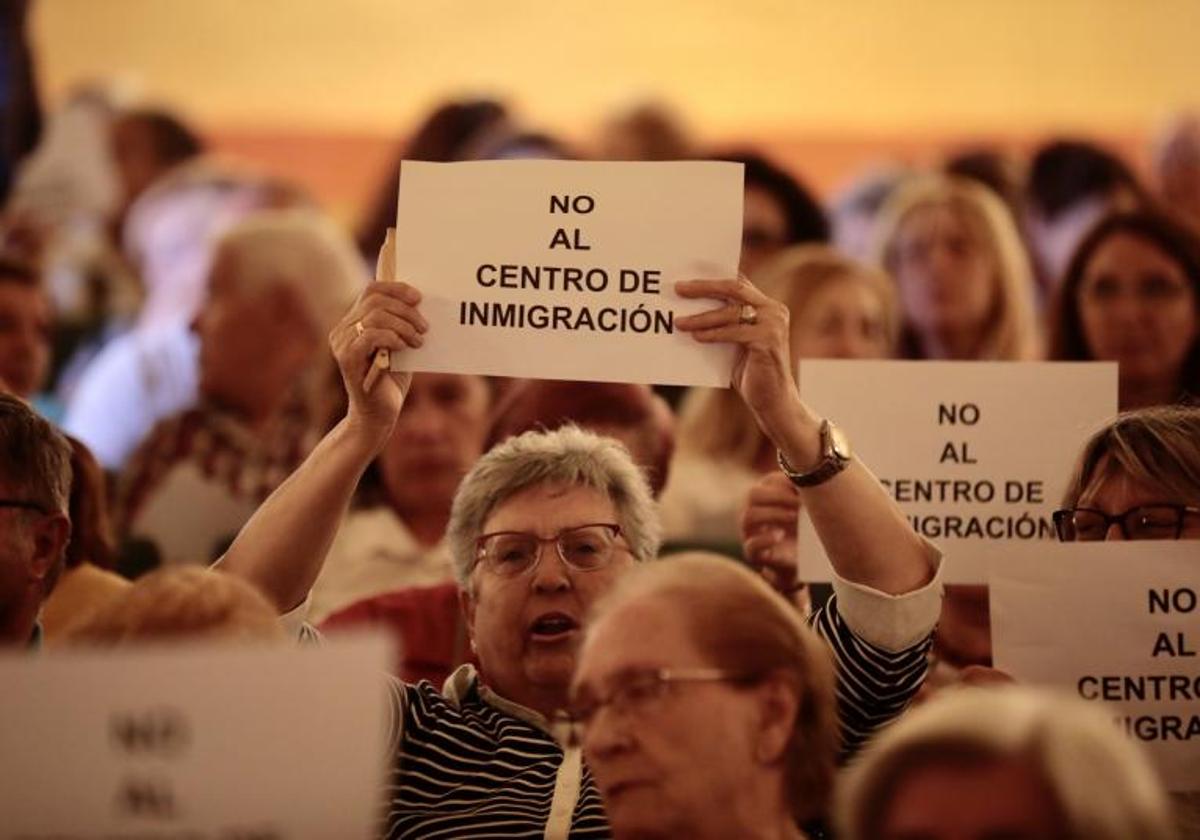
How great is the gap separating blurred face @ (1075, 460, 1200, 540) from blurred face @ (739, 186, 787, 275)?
308cm

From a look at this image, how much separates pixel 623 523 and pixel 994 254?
2.82m

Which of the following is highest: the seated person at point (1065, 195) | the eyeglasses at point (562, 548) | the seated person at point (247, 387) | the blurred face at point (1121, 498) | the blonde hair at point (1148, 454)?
the seated person at point (1065, 195)

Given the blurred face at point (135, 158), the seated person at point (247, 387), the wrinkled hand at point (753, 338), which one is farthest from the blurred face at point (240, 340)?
the blurred face at point (135, 158)

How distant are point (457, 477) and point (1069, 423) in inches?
57.4

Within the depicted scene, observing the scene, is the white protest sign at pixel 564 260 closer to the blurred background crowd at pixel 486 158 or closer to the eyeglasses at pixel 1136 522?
the eyeglasses at pixel 1136 522

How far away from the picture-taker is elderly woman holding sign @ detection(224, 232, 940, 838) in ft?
10.7

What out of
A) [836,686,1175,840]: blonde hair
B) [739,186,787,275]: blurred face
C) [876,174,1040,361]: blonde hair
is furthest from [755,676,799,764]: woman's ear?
[739,186,787,275]: blurred face

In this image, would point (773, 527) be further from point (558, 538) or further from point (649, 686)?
point (649, 686)

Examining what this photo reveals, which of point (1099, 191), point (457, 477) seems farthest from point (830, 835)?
point (1099, 191)

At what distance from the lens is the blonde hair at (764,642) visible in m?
2.84

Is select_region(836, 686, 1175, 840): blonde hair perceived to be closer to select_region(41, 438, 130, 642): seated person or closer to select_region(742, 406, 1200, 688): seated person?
select_region(742, 406, 1200, 688): seated person

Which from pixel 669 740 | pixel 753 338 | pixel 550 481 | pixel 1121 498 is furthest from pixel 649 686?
pixel 1121 498

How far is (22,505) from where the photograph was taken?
327 cm

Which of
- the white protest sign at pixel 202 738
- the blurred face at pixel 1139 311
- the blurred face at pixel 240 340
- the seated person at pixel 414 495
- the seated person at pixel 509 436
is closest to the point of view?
the white protest sign at pixel 202 738
